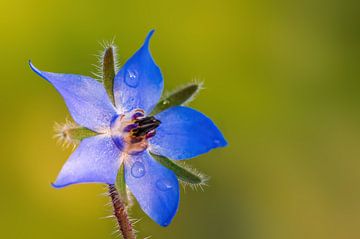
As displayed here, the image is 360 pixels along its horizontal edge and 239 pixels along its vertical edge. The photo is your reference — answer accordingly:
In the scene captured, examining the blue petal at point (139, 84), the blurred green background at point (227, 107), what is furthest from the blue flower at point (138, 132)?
the blurred green background at point (227, 107)

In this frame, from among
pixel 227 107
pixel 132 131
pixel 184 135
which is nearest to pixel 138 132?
pixel 132 131

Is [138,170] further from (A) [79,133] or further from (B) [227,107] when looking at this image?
(B) [227,107]

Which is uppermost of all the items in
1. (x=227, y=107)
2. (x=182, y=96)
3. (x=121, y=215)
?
(x=227, y=107)

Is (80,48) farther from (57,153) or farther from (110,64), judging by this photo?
(110,64)

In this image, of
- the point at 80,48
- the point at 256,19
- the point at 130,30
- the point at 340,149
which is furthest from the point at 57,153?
the point at 340,149

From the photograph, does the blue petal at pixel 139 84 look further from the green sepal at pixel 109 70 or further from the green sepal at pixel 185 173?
the green sepal at pixel 185 173

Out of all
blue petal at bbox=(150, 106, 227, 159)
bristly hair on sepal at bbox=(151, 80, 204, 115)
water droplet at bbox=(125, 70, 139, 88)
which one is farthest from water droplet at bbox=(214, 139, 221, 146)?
water droplet at bbox=(125, 70, 139, 88)
